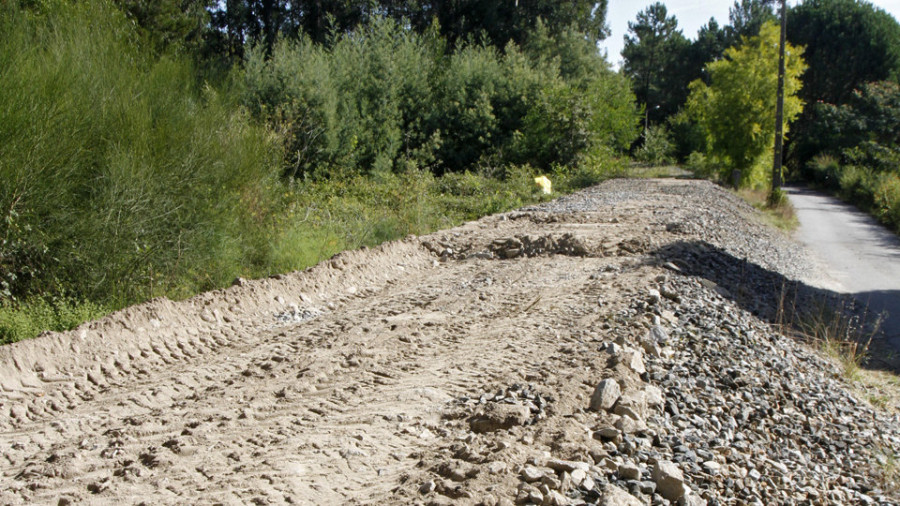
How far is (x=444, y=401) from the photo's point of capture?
14.8 feet

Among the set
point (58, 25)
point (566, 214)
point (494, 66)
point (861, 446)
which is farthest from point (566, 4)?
point (861, 446)

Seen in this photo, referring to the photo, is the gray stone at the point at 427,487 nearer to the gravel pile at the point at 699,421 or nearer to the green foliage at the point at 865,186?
the gravel pile at the point at 699,421

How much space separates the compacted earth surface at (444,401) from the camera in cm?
347

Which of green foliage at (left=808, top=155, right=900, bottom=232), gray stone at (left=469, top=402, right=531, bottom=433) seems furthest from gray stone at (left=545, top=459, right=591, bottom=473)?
green foliage at (left=808, top=155, right=900, bottom=232)

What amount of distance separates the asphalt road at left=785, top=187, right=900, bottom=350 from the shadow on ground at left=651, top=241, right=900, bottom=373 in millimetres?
43

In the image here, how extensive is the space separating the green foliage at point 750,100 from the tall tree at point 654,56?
30300mm

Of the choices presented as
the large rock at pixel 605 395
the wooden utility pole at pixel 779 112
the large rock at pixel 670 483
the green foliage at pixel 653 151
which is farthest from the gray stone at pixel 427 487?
the green foliage at pixel 653 151

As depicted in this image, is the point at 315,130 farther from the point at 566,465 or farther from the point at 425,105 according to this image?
the point at 566,465

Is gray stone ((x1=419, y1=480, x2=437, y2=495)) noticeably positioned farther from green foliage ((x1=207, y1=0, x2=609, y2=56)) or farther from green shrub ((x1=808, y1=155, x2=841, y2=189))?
green shrub ((x1=808, y1=155, x2=841, y2=189))

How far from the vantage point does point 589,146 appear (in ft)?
80.8

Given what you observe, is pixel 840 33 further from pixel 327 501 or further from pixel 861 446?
pixel 327 501

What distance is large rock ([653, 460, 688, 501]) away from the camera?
3.41 metres

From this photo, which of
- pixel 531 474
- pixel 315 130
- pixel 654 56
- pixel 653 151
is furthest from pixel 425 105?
pixel 654 56

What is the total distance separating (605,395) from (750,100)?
22.6 metres
